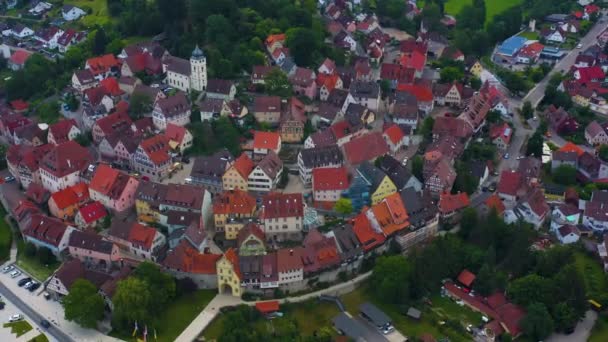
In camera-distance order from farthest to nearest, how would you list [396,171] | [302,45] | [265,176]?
1. [302,45]
2. [396,171]
3. [265,176]

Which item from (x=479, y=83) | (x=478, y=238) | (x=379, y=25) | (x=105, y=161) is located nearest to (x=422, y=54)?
(x=479, y=83)

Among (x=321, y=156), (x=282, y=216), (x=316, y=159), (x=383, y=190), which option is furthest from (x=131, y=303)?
(x=383, y=190)

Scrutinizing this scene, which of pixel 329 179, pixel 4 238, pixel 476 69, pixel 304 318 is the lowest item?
pixel 4 238

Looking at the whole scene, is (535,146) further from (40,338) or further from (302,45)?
(40,338)

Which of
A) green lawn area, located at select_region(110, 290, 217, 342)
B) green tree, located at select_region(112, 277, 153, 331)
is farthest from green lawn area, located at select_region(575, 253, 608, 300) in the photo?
green tree, located at select_region(112, 277, 153, 331)

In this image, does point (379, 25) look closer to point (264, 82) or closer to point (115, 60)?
point (264, 82)

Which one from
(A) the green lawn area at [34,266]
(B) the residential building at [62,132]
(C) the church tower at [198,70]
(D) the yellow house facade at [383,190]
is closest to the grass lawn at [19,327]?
(A) the green lawn area at [34,266]
